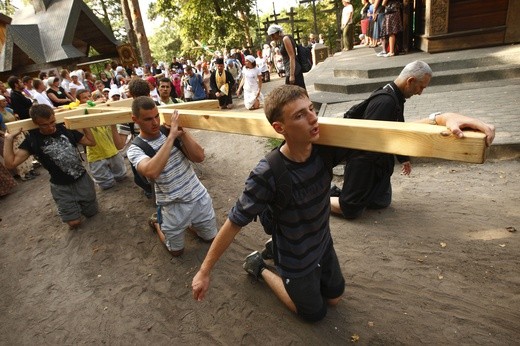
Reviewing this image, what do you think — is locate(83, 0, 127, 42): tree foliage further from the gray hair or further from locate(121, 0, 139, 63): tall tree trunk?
the gray hair

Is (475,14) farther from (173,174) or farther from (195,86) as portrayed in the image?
(173,174)

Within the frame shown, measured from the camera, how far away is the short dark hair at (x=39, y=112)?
11.2 ft

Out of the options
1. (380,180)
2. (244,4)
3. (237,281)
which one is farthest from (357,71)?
(244,4)

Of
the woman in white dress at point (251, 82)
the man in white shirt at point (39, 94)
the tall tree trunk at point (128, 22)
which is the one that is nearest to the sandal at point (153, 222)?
the man in white shirt at point (39, 94)

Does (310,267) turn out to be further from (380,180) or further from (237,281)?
(380,180)

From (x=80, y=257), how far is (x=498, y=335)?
14.5 feet

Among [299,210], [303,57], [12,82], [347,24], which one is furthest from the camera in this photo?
[347,24]

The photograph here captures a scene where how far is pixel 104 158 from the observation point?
17.7 ft

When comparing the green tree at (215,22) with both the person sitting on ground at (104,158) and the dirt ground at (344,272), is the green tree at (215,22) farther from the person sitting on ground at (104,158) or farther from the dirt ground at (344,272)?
the dirt ground at (344,272)

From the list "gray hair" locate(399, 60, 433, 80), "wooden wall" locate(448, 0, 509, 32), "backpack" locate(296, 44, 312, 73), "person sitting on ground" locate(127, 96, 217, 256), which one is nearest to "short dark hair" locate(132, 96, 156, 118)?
"person sitting on ground" locate(127, 96, 217, 256)

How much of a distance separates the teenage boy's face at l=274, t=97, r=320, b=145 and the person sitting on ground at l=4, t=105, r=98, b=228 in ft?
10.7

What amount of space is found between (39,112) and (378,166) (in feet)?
12.6

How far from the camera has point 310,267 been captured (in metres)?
2.14

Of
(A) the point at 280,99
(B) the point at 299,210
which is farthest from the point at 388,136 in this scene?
(B) the point at 299,210
